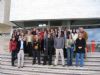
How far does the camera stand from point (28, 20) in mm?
22938

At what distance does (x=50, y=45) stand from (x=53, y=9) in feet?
24.4

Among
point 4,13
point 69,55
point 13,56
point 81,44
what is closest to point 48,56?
point 69,55

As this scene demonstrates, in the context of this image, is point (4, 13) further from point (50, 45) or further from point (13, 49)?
point (50, 45)

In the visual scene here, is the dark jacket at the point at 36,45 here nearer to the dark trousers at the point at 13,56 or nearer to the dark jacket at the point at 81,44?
the dark trousers at the point at 13,56

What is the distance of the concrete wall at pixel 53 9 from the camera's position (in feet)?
69.2

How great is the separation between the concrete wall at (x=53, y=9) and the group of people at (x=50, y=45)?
19.3 ft

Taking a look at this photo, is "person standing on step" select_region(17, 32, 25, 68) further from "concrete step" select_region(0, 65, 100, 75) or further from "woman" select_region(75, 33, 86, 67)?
Answer: "woman" select_region(75, 33, 86, 67)

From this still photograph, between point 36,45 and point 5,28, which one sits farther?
point 5,28

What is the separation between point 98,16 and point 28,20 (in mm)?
5605

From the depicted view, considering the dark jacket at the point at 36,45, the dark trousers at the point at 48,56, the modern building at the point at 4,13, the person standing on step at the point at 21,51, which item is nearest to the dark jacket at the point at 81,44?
the dark trousers at the point at 48,56

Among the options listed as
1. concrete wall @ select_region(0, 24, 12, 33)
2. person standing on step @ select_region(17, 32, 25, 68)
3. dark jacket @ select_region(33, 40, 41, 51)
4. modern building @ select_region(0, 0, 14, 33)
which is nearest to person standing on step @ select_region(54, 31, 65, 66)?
dark jacket @ select_region(33, 40, 41, 51)

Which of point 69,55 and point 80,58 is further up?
point 69,55

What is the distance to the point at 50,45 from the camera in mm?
15102

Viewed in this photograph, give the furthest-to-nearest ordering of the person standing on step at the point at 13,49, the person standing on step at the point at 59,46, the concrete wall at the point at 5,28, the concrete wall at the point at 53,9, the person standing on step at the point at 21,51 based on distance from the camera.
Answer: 1. the concrete wall at the point at 5,28
2. the concrete wall at the point at 53,9
3. the person standing on step at the point at 13,49
4. the person standing on step at the point at 21,51
5. the person standing on step at the point at 59,46
